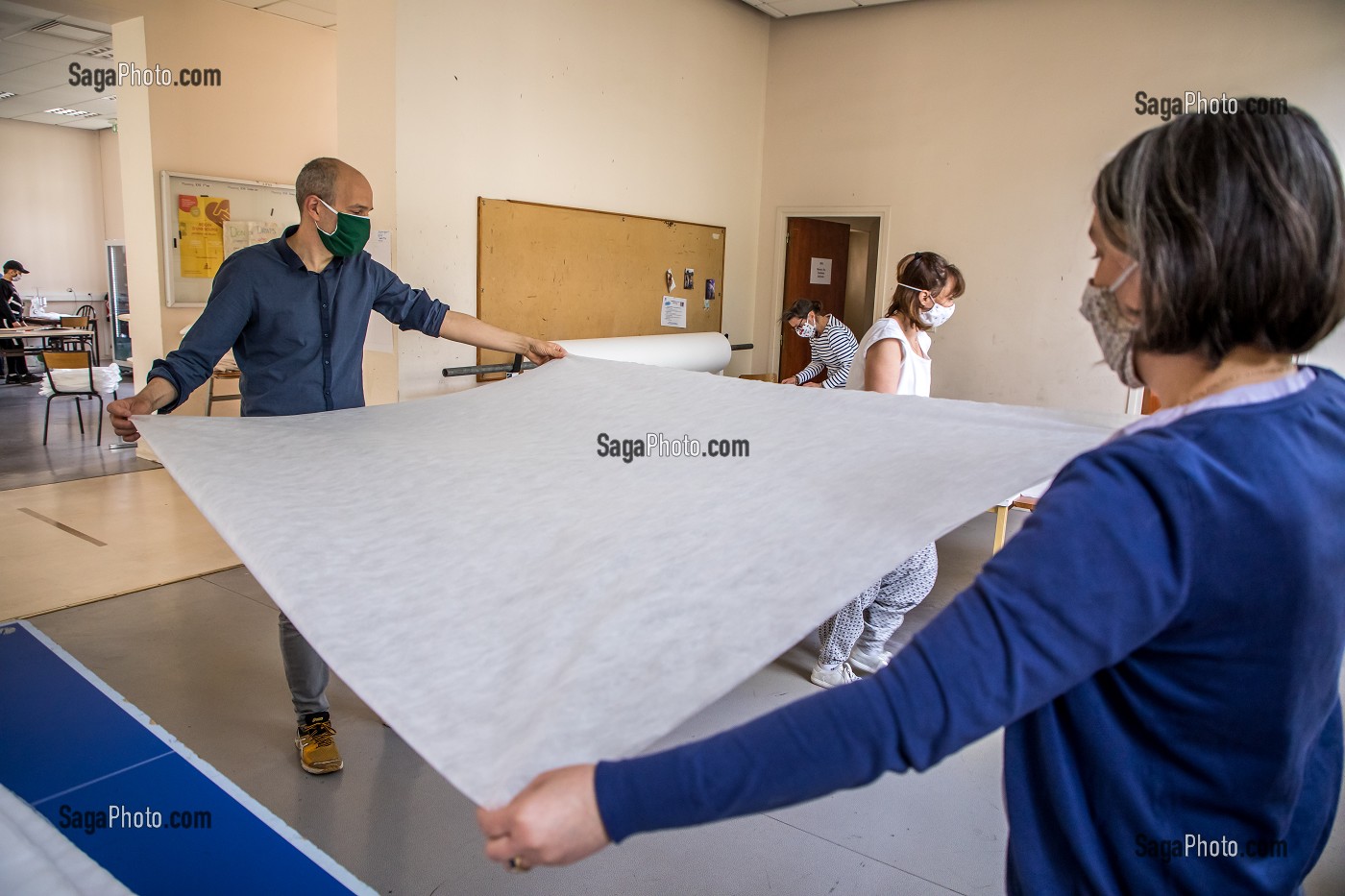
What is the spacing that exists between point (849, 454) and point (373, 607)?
28.8 inches

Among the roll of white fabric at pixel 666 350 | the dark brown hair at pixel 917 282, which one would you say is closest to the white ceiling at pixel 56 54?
the roll of white fabric at pixel 666 350

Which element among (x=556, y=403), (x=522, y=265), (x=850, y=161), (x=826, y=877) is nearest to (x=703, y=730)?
(x=826, y=877)

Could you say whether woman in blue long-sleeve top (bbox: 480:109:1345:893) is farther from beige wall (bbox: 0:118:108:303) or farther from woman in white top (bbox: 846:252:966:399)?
beige wall (bbox: 0:118:108:303)

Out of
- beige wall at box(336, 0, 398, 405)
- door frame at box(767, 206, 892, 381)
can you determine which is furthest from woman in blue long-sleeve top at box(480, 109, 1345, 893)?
door frame at box(767, 206, 892, 381)

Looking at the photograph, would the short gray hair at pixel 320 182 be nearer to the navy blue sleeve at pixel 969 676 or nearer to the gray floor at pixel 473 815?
the gray floor at pixel 473 815

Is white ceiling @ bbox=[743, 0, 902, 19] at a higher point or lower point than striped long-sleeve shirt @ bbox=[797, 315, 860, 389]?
higher

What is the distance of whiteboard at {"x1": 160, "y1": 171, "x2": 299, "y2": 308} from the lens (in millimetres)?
5195

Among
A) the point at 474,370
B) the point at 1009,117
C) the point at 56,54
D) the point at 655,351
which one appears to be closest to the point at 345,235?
the point at 474,370

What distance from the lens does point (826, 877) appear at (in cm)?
194

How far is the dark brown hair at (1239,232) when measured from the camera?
2.03ft

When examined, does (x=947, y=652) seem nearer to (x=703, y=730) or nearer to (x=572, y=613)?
(x=572, y=613)

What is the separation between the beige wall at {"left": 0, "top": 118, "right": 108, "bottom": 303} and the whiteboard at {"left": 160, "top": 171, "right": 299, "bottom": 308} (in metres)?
8.47

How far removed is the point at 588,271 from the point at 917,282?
248 centimetres

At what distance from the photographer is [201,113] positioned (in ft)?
17.4
